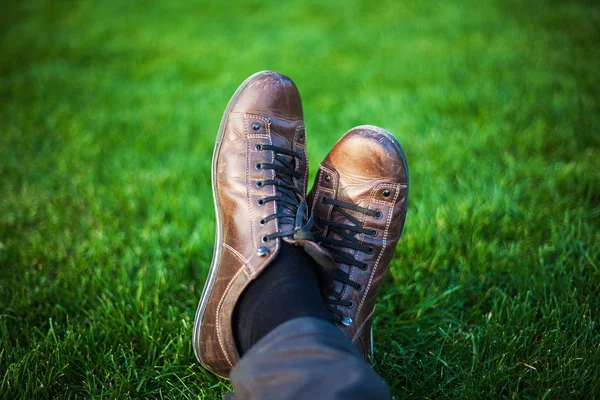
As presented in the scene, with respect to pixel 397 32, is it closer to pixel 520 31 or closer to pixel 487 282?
pixel 520 31

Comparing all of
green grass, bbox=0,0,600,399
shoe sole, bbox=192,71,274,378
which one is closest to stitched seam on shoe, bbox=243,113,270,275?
shoe sole, bbox=192,71,274,378

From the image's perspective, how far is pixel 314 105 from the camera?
3.69m

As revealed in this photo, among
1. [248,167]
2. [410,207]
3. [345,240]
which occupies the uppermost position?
[248,167]

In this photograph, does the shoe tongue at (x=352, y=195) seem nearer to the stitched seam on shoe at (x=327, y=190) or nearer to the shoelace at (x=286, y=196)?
the stitched seam on shoe at (x=327, y=190)

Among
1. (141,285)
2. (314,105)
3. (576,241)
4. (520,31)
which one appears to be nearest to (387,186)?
(576,241)

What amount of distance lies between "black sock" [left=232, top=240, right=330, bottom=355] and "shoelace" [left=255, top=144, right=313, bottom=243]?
8 cm

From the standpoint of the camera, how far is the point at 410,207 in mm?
2375

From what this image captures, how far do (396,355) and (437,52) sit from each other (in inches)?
139

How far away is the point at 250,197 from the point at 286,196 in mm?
144

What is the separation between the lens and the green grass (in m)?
1.52

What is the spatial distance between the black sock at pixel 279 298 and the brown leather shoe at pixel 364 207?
23 cm

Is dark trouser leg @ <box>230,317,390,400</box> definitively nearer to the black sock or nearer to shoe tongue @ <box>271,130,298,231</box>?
the black sock

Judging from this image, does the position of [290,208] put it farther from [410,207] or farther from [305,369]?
[410,207]

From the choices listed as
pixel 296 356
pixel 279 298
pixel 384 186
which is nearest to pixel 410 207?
pixel 384 186
